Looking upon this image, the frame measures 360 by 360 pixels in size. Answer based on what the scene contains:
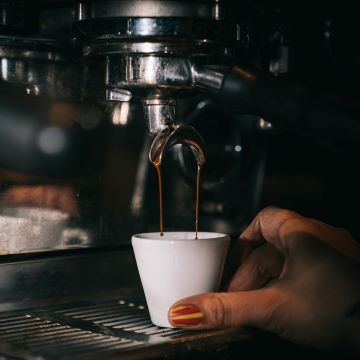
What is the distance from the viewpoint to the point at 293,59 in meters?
0.77

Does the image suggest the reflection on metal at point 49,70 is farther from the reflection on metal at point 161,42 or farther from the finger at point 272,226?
the finger at point 272,226

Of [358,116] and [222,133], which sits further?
[222,133]

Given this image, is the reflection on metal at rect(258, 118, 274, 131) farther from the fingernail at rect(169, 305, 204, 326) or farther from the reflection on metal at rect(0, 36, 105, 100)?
the fingernail at rect(169, 305, 204, 326)

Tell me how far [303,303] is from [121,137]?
288 mm

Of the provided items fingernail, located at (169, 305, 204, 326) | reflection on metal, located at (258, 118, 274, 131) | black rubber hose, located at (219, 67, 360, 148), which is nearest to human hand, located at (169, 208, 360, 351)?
fingernail, located at (169, 305, 204, 326)

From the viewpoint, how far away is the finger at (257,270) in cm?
67

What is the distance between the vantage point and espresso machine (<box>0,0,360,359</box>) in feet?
1.80

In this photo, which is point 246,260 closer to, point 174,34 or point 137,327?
point 137,327

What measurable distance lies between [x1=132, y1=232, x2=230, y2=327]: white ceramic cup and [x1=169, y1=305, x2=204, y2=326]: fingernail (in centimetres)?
3

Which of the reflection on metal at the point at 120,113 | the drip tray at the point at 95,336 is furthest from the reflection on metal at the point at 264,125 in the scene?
the drip tray at the point at 95,336

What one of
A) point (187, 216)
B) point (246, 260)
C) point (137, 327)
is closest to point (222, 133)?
point (187, 216)

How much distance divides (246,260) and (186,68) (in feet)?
0.66

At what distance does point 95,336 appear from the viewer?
575mm

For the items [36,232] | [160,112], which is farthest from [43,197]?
[160,112]
